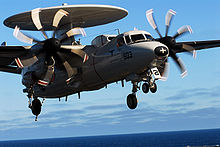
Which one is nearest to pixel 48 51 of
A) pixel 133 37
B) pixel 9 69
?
pixel 133 37

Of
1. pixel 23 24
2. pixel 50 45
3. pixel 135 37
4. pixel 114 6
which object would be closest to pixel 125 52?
pixel 135 37

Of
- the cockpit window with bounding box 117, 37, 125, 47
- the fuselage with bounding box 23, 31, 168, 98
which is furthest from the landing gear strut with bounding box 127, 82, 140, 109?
the cockpit window with bounding box 117, 37, 125, 47

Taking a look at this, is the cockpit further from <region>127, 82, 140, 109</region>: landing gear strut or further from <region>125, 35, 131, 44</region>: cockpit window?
<region>127, 82, 140, 109</region>: landing gear strut

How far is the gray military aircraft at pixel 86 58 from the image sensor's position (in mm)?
20281

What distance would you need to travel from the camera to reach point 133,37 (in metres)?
20.8

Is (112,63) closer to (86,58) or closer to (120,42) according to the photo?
(120,42)

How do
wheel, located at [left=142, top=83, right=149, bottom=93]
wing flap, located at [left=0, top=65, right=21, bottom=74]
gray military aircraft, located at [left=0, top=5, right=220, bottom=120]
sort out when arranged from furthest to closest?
wing flap, located at [left=0, top=65, right=21, bottom=74]
wheel, located at [left=142, top=83, right=149, bottom=93]
gray military aircraft, located at [left=0, top=5, right=220, bottom=120]

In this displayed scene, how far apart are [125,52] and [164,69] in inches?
156

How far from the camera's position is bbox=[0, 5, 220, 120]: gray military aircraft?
798 inches

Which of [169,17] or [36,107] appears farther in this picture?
[36,107]

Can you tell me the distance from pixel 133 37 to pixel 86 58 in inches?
134

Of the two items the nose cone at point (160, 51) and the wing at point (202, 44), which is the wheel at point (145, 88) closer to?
the nose cone at point (160, 51)

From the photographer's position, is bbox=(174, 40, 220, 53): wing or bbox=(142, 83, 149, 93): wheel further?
bbox=(174, 40, 220, 53): wing

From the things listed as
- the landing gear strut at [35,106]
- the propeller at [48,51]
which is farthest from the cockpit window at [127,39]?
the landing gear strut at [35,106]
